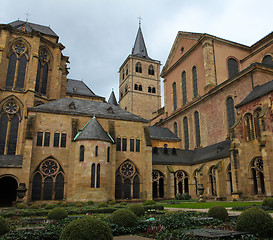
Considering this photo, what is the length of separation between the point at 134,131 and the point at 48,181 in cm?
1213

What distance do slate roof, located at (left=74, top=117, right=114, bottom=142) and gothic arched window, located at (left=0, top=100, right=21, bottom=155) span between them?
10437mm

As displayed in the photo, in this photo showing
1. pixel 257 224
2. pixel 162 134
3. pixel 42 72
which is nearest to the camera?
pixel 257 224

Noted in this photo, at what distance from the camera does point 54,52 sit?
43.0m

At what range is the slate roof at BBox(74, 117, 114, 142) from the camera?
2962 centimetres

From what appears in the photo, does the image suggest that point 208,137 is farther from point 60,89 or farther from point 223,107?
point 60,89

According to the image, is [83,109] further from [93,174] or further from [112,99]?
[112,99]

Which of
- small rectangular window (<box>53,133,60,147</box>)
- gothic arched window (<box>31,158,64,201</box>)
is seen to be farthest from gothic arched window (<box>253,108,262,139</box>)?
small rectangular window (<box>53,133,60,147</box>)

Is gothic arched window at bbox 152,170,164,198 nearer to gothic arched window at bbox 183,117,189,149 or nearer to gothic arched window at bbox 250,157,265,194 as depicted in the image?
gothic arched window at bbox 183,117,189,149

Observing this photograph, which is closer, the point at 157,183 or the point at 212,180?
the point at 212,180

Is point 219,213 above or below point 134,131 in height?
below

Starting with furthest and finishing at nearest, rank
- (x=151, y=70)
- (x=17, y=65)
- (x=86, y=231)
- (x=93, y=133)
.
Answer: (x=151, y=70) < (x=17, y=65) < (x=93, y=133) < (x=86, y=231)

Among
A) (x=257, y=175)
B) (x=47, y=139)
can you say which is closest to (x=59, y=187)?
(x=47, y=139)

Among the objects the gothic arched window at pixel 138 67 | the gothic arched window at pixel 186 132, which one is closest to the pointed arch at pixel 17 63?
the gothic arched window at pixel 186 132

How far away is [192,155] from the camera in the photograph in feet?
129
